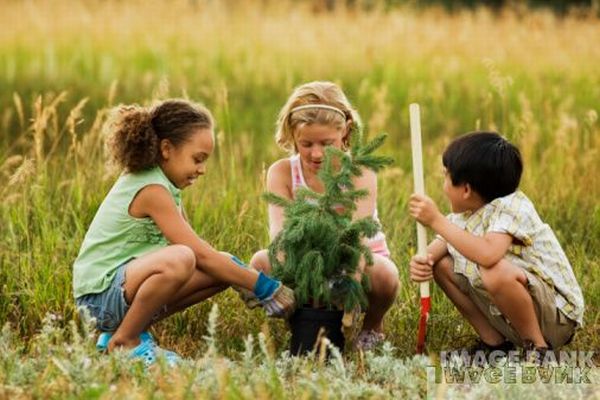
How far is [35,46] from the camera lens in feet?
39.7

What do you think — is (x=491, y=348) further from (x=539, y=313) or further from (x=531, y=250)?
(x=531, y=250)

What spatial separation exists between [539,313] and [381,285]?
67 cm

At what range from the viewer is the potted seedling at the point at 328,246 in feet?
15.5

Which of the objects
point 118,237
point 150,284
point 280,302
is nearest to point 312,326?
point 280,302

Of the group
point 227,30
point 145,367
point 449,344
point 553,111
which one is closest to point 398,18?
point 227,30

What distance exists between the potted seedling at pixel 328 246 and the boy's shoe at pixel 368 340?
0.98 feet

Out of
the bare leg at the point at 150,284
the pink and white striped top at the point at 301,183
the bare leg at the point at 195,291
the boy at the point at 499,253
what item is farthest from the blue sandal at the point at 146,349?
the boy at the point at 499,253

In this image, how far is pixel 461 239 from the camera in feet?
15.7

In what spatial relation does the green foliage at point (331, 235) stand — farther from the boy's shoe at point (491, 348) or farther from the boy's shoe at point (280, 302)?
the boy's shoe at point (491, 348)

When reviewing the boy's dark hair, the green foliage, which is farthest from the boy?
the green foliage

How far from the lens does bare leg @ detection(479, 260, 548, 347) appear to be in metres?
4.80

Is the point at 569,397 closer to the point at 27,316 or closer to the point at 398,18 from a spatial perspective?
the point at 27,316

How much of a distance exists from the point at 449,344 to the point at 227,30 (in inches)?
329

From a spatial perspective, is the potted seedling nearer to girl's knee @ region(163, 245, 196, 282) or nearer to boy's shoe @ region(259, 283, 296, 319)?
boy's shoe @ region(259, 283, 296, 319)
